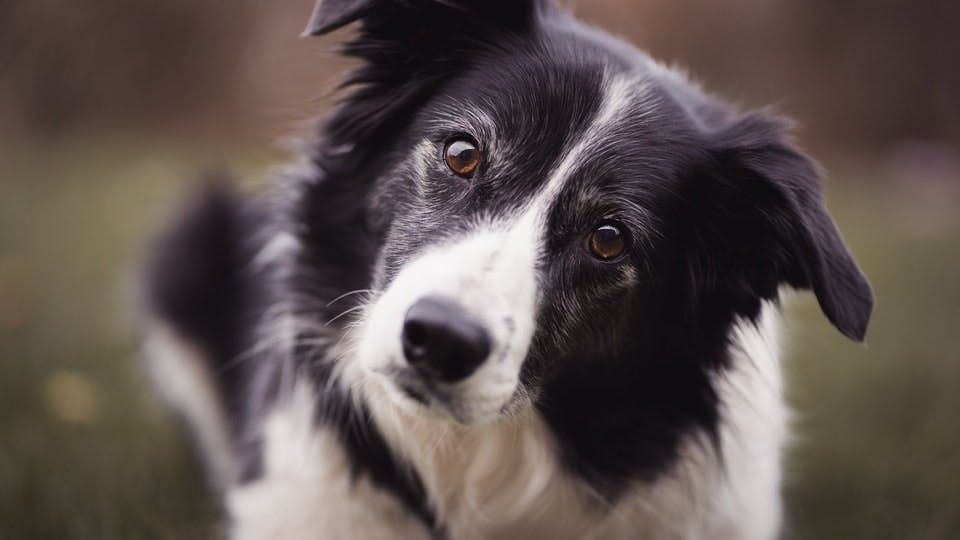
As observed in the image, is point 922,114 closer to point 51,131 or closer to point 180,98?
point 180,98

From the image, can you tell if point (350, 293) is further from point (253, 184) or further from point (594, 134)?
point (253, 184)

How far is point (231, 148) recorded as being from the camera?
10219 mm

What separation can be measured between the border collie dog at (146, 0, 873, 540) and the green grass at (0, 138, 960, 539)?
0.79 m

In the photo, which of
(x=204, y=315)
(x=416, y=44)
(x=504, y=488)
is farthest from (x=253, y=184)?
(x=504, y=488)

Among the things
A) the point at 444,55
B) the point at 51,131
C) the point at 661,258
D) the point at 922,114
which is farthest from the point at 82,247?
the point at 922,114

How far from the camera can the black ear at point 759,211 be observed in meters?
2.40

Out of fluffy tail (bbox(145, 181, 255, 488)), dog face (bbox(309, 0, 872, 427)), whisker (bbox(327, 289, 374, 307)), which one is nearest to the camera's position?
dog face (bbox(309, 0, 872, 427))

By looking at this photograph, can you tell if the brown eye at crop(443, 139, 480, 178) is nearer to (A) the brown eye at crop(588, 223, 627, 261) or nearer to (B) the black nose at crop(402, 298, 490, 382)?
(A) the brown eye at crop(588, 223, 627, 261)

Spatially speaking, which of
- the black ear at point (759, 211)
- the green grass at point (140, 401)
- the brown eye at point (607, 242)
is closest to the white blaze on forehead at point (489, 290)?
the brown eye at point (607, 242)

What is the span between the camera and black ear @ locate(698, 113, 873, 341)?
7.88 ft

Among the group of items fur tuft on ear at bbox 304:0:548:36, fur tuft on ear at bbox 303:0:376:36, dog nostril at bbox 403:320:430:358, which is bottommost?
dog nostril at bbox 403:320:430:358

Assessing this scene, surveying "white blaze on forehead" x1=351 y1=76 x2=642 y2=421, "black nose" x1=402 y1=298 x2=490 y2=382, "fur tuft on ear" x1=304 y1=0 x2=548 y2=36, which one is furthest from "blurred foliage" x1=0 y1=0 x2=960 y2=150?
"black nose" x1=402 y1=298 x2=490 y2=382

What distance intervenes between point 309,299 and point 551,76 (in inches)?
39.6

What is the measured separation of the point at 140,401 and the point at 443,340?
307 centimetres
